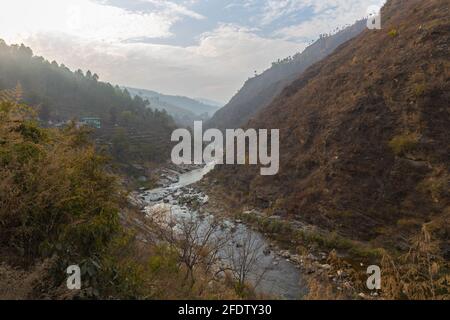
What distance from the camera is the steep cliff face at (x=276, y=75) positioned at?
343 ft

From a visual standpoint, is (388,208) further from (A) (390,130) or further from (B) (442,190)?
(A) (390,130)

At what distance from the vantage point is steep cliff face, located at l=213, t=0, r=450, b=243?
2039 centimetres

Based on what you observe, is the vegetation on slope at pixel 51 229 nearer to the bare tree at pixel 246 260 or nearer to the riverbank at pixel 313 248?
the bare tree at pixel 246 260

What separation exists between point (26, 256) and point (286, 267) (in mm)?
14196

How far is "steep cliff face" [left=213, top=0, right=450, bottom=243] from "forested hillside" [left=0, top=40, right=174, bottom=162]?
25.4 m

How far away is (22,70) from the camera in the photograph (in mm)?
68562

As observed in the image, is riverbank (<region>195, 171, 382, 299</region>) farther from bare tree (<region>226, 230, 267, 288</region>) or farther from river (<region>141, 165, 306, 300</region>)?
bare tree (<region>226, 230, 267, 288</region>)

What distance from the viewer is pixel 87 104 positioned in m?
73.2

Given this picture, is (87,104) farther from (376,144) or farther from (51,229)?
(51,229)

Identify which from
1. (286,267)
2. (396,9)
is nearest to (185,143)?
(396,9)

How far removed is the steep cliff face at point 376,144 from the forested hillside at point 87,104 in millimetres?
25375

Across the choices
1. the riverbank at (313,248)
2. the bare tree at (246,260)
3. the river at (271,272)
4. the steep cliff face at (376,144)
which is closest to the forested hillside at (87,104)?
the steep cliff face at (376,144)

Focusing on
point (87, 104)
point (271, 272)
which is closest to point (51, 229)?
point (271, 272)

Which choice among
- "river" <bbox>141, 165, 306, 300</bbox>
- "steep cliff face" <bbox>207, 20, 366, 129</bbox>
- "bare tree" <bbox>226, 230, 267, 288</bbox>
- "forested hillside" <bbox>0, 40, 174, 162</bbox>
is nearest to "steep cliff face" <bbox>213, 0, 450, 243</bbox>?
"river" <bbox>141, 165, 306, 300</bbox>
